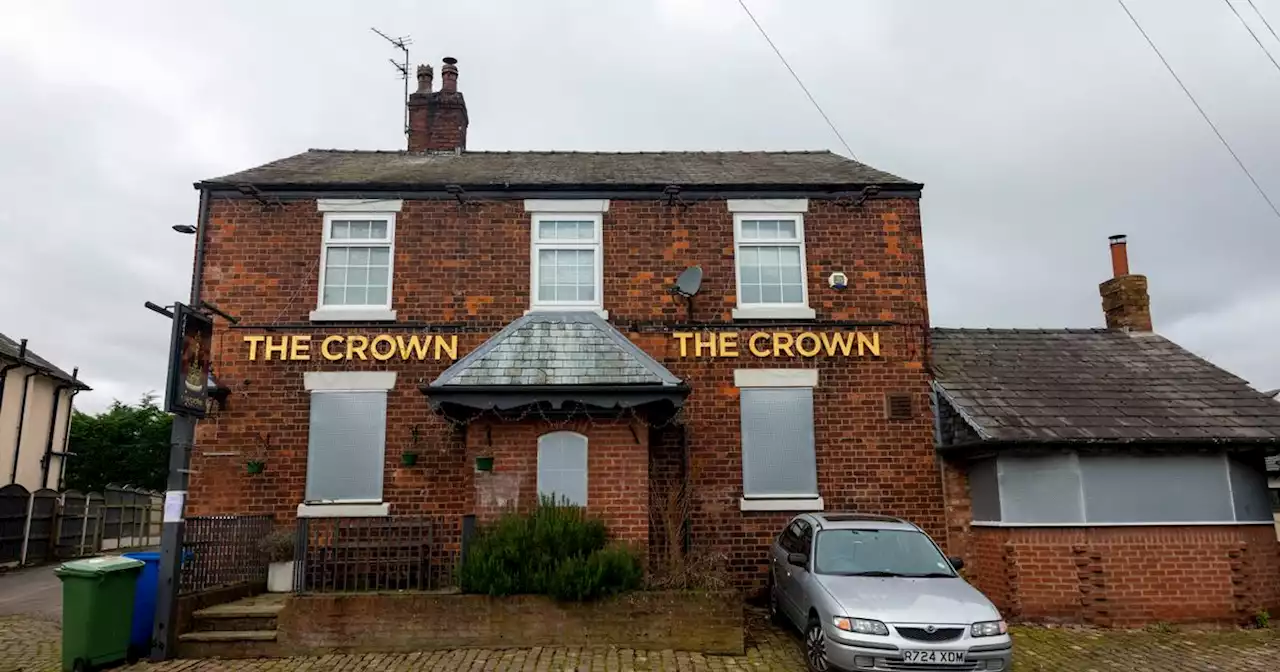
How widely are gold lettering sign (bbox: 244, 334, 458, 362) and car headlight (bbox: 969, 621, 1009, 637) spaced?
7.93 metres

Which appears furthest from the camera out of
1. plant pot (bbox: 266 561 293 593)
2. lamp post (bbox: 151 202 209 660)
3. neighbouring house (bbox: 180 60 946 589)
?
neighbouring house (bbox: 180 60 946 589)

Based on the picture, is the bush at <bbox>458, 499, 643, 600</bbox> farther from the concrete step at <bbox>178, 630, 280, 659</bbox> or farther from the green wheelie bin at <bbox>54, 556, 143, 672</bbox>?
the green wheelie bin at <bbox>54, 556, 143, 672</bbox>

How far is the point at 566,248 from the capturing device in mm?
12570

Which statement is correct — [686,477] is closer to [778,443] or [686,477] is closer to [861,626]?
[778,443]

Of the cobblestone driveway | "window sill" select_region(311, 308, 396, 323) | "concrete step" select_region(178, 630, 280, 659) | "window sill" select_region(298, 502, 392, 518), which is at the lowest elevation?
the cobblestone driveway

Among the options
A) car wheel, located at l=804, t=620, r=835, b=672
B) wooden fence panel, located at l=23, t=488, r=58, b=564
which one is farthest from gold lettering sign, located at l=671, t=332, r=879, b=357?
wooden fence panel, located at l=23, t=488, r=58, b=564

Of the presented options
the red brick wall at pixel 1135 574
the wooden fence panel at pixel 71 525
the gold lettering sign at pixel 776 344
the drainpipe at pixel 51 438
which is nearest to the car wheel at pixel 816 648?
the red brick wall at pixel 1135 574

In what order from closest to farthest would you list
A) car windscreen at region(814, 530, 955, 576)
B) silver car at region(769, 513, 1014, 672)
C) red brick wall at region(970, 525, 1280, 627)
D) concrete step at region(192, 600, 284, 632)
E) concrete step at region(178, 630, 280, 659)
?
silver car at region(769, 513, 1014, 672)
car windscreen at region(814, 530, 955, 576)
concrete step at region(178, 630, 280, 659)
concrete step at region(192, 600, 284, 632)
red brick wall at region(970, 525, 1280, 627)

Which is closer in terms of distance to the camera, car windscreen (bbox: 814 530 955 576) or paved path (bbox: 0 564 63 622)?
car windscreen (bbox: 814 530 955 576)

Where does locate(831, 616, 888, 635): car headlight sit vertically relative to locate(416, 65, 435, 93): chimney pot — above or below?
below

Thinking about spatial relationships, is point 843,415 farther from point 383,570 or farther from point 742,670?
point 383,570

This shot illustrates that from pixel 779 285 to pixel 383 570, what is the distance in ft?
23.7

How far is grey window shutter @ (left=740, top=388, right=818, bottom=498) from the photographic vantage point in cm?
1173

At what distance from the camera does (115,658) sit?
8.26 metres
